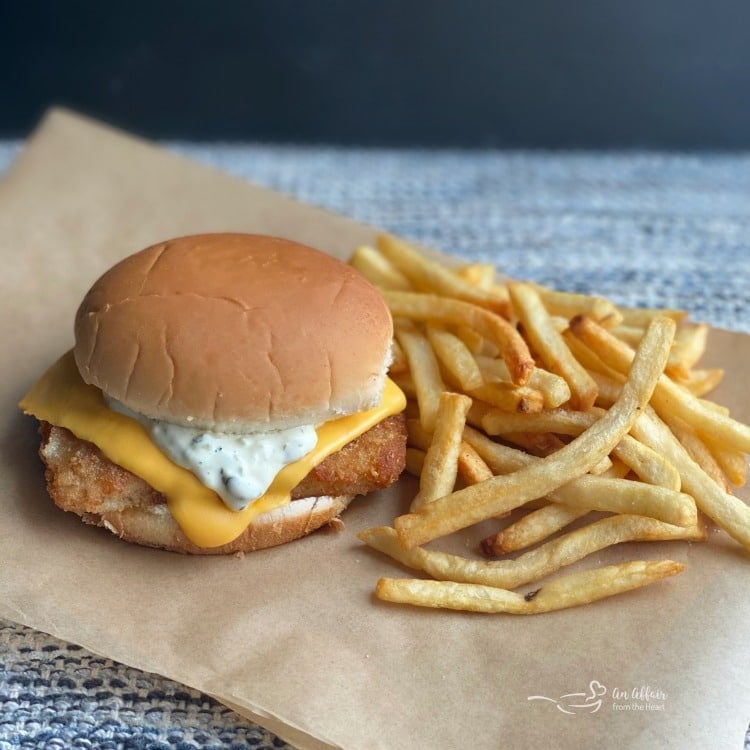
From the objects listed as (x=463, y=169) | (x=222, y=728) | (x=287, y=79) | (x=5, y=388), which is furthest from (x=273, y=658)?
(x=287, y=79)

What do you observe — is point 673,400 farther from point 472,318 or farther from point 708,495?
point 472,318

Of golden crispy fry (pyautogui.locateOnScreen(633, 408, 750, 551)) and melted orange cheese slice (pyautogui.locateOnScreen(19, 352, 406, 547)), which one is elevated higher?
golden crispy fry (pyautogui.locateOnScreen(633, 408, 750, 551))

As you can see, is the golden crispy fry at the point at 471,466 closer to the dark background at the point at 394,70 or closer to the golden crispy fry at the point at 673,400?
the golden crispy fry at the point at 673,400

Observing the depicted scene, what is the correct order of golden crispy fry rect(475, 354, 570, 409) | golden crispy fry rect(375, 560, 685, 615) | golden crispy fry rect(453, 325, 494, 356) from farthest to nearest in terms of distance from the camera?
golden crispy fry rect(453, 325, 494, 356), golden crispy fry rect(475, 354, 570, 409), golden crispy fry rect(375, 560, 685, 615)

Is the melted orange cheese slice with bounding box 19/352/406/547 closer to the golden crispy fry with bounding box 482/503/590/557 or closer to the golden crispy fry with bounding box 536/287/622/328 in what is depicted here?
the golden crispy fry with bounding box 482/503/590/557

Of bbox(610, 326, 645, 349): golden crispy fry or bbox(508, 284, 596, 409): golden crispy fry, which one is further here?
bbox(610, 326, 645, 349): golden crispy fry

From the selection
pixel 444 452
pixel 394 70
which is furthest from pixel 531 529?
pixel 394 70

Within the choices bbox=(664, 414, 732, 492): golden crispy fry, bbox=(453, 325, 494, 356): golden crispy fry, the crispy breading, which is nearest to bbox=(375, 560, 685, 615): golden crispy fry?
the crispy breading
